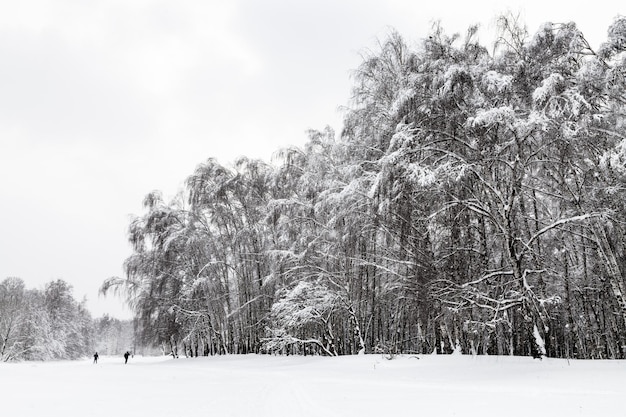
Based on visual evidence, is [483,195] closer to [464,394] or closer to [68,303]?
[464,394]

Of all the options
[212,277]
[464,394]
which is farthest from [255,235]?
[464,394]

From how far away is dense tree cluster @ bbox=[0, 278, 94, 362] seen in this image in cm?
4062

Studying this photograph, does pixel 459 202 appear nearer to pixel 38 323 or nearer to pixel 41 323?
pixel 38 323

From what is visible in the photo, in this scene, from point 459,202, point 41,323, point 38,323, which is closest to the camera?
point 459,202

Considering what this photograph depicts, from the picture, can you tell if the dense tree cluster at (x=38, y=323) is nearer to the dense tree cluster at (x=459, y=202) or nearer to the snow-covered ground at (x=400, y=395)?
the dense tree cluster at (x=459, y=202)

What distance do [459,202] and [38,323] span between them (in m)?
47.2

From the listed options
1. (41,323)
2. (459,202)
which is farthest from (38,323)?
(459,202)

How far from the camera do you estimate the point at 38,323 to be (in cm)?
4434

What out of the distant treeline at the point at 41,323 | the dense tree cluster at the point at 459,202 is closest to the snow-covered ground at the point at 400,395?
the dense tree cluster at the point at 459,202

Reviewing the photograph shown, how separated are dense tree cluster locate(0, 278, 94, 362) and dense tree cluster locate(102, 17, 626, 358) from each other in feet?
93.0

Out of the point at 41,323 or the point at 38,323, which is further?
the point at 41,323

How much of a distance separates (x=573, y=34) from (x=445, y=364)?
339 inches

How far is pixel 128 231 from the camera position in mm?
26719

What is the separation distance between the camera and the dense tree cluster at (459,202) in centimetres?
1026
